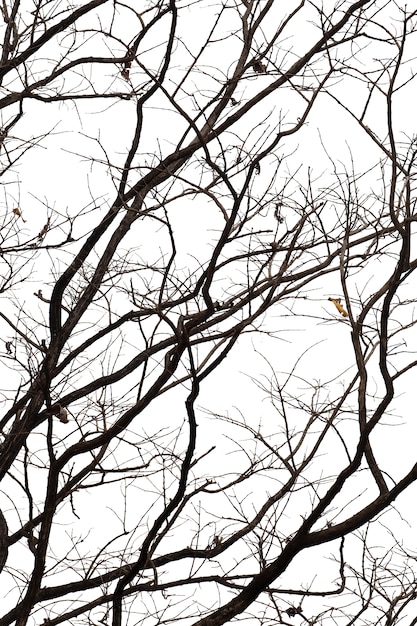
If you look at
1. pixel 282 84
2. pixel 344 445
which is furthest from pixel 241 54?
pixel 344 445

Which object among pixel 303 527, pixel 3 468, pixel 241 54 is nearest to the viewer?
pixel 303 527

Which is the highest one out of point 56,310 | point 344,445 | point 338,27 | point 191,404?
point 338,27

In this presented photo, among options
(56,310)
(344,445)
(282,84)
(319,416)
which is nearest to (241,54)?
(282,84)

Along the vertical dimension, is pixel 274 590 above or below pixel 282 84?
below

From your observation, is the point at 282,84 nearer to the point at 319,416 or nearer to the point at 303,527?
the point at 319,416

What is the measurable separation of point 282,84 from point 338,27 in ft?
1.46

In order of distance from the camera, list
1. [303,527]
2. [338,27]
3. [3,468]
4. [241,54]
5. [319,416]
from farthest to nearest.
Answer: [241,54] < [338,27] < [3,468] < [319,416] < [303,527]

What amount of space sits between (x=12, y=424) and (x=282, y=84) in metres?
2.45

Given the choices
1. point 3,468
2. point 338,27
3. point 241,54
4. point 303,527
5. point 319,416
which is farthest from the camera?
point 241,54

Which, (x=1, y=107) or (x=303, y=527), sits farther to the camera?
(x=1, y=107)

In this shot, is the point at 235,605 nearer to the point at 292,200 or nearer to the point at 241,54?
the point at 292,200

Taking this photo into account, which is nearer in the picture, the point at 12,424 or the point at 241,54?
the point at 12,424

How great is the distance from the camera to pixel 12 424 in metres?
5.17

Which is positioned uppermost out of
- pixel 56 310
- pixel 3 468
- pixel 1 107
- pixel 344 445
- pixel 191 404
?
pixel 1 107
